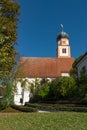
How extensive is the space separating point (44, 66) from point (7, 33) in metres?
33.6

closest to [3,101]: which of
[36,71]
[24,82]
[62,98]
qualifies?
[62,98]

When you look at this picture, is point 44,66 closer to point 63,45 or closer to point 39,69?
point 39,69

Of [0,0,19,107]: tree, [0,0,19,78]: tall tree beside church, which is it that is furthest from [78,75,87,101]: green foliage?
[0,0,19,78]: tall tree beside church

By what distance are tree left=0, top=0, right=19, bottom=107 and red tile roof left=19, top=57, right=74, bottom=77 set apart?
2917cm

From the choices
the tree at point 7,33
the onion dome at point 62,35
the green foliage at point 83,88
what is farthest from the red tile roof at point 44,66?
the tree at point 7,33

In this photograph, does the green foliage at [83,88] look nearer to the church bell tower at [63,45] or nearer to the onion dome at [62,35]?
the church bell tower at [63,45]

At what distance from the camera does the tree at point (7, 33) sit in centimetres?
1839

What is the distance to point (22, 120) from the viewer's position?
508 inches

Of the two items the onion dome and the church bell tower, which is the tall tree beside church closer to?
the church bell tower

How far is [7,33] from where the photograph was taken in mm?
18828

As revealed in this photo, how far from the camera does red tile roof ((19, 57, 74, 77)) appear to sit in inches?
1992

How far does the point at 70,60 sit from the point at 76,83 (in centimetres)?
2527

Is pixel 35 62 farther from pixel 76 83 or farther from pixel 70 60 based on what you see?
pixel 76 83

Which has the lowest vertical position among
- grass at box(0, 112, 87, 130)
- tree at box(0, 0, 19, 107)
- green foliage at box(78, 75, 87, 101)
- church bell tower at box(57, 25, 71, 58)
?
grass at box(0, 112, 87, 130)
